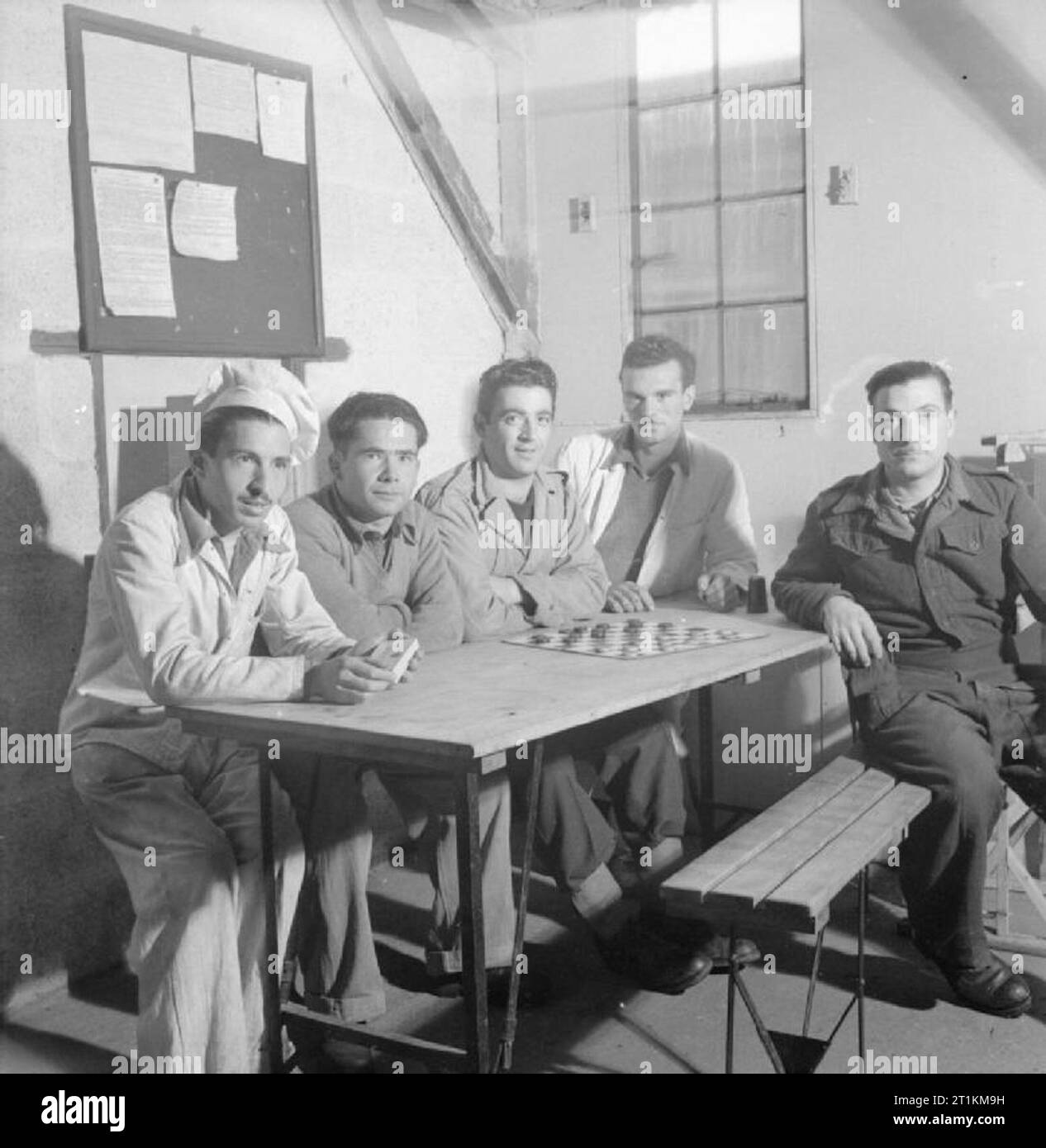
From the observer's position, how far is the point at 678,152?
12.1 feet

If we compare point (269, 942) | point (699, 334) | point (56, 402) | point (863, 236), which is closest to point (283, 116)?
point (56, 402)

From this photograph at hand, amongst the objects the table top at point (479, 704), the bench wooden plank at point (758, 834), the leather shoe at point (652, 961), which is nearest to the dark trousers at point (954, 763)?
the bench wooden plank at point (758, 834)

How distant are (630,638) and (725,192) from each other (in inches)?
53.5

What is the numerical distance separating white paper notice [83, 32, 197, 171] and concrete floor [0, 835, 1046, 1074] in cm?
194

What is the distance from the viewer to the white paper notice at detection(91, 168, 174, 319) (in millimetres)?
2934

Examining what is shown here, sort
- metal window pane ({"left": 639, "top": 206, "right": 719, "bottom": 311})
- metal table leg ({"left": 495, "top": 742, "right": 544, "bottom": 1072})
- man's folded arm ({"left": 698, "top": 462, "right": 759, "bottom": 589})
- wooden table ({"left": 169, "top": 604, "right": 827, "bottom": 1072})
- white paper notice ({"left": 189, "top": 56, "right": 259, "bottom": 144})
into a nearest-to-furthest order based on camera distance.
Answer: wooden table ({"left": 169, "top": 604, "right": 827, "bottom": 1072}) → metal table leg ({"left": 495, "top": 742, "right": 544, "bottom": 1072}) → white paper notice ({"left": 189, "top": 56, "right": 259, "bottom": 144}) → metal window pane ({"left": 639, "top": 206, "right": 719, "bottom": 311}) → man's folded arm ({"left": 698, "top": 462, "right": 759, "bottom": 589})

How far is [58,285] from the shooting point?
A: 2.88 metres

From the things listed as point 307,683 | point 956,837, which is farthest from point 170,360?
point 956,837

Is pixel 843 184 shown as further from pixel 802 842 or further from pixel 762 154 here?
pixel 802 842

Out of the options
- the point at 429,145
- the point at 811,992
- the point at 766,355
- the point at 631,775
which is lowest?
the point at 811,992

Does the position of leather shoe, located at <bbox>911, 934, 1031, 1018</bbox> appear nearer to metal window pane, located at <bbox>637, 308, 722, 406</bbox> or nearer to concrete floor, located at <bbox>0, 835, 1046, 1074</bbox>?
concrete floor, located at <bbox>0, 835, 1046, 1074</bbox>

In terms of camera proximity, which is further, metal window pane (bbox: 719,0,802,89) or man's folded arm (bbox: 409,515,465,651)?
metal window pane (bbox: 719,0,802,89)

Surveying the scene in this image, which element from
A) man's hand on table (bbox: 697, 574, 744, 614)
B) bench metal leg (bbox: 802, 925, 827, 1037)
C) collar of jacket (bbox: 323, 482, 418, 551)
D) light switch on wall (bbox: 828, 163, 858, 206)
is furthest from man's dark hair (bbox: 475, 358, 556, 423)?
bench metal leg (bbox: 802, 925, 827, 1037)

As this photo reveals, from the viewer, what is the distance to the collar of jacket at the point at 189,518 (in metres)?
2.57
